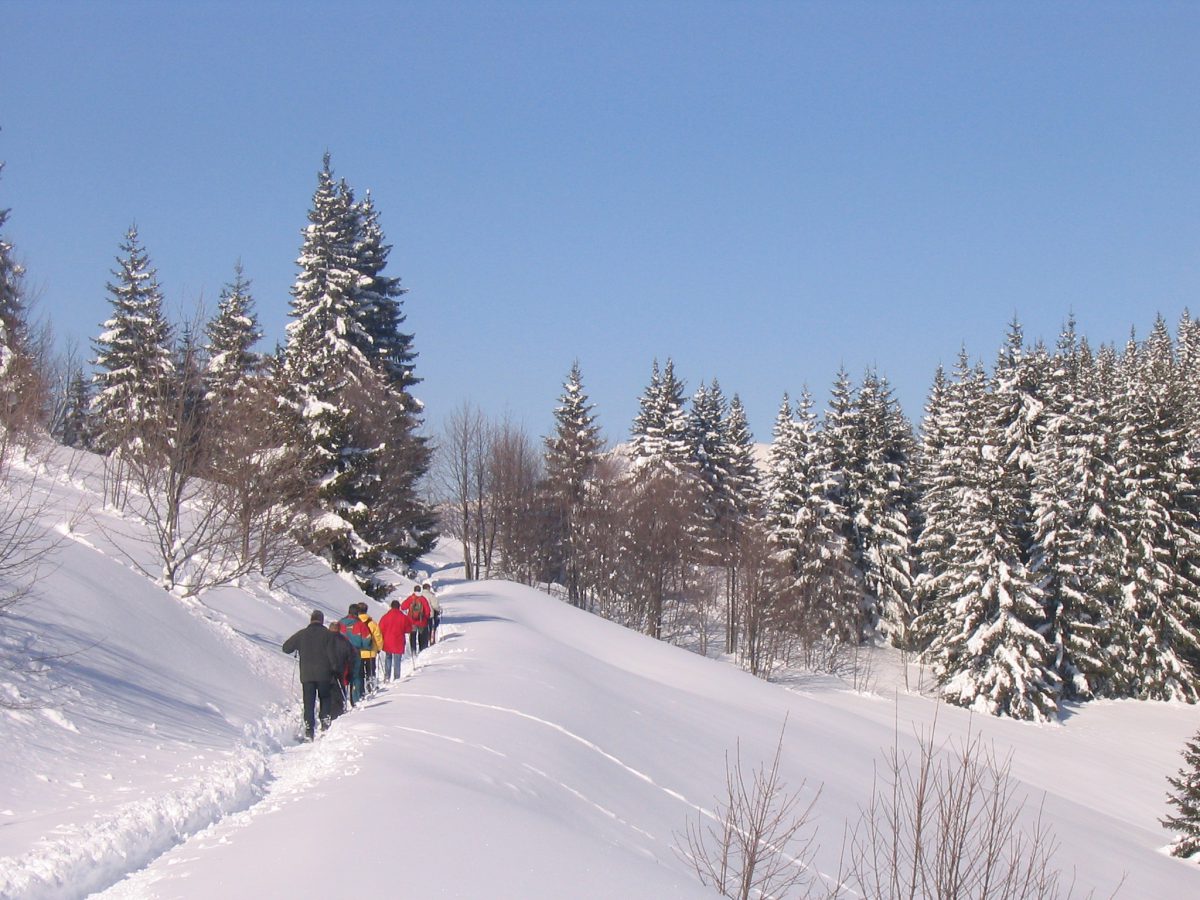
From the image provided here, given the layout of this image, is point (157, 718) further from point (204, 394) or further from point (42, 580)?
point (204, 394)

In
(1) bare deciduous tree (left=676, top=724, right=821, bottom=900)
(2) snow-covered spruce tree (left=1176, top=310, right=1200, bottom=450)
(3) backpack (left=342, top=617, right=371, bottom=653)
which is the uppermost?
(2) snow-covered spruce tree (left=1176, top=310, right=1200, bottom=450)

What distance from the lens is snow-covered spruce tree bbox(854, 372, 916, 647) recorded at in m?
45.8

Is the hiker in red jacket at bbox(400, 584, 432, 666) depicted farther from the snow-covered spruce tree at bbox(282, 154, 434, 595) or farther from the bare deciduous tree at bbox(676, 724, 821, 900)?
the bare deciduous tree at bbox(676, 724, 821, 900)

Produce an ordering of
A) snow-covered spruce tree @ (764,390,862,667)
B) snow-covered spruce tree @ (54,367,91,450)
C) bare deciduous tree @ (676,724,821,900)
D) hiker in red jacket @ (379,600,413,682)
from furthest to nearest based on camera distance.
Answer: snow-covered spruce tree @ (54,367,91,450), snow-covered spruce tree @ (764,390,862,667), hiker in red jacket @ (379,600,413,682), bare deciduous tree @ (676,724,821,900)

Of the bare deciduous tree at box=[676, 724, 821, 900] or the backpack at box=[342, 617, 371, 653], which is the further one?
the backpack at box=[342, 617, 371, 653]

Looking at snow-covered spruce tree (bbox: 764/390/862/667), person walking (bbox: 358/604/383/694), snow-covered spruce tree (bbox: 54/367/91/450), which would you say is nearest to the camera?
person walking (bbox: 358/604/383/694)

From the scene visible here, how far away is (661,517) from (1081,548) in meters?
19.2

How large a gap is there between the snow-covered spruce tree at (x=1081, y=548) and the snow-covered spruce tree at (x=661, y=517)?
1672cm

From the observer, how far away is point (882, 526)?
46000 mm

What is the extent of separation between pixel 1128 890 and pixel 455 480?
147 ft

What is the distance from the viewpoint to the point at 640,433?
174 ft

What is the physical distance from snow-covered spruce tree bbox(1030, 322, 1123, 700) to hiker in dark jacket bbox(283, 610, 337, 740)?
31159 millimetres

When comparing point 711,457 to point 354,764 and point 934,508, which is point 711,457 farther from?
point 354,764

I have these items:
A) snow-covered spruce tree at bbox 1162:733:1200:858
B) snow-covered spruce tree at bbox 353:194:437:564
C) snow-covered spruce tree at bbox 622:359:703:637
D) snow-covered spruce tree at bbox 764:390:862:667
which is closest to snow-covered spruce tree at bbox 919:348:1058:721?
snow-covered spruce tree at bbox 764:390:862:667
